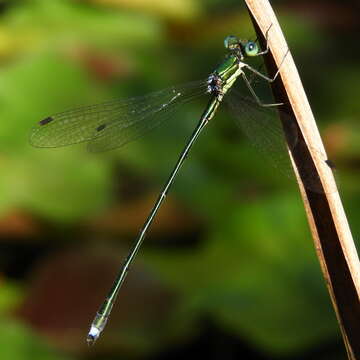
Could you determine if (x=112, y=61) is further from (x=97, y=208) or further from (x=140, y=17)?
(x=97, y=208)

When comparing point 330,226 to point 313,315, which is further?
point 313,315

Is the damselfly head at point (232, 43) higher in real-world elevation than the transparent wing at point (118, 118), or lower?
lower

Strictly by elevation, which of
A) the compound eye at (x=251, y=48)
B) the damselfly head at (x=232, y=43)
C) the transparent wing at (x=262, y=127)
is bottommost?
the transparent wing at (x=262, y=127)

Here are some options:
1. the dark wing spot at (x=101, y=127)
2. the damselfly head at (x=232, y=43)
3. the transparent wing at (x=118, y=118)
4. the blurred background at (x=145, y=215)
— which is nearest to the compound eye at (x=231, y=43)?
the damselfly head at (x=232, y=43)

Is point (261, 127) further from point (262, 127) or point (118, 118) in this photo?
point (118, 118)

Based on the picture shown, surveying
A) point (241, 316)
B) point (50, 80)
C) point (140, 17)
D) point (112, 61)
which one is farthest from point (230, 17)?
point (241, 316)

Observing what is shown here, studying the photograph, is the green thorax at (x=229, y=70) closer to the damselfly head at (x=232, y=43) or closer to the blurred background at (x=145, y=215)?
the damselfly head at (x=232, y=43)

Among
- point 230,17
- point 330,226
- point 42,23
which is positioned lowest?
point 330,226
